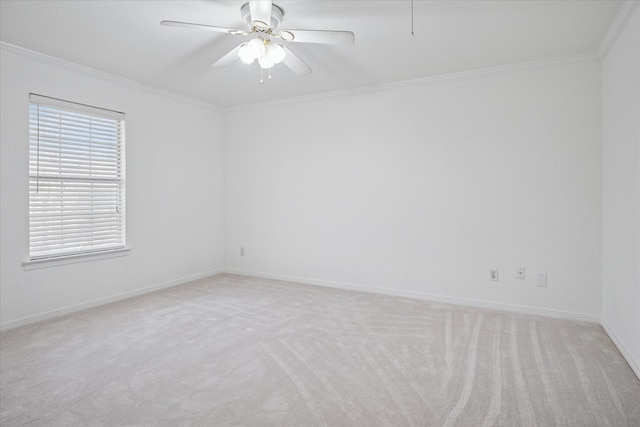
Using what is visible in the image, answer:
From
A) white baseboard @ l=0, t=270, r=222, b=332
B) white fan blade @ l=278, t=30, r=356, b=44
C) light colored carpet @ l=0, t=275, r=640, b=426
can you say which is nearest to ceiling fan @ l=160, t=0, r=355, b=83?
white fan blade @ l=278, t=30, r=356, b=44

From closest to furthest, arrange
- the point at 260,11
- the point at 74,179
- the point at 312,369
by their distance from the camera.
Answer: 1. the point at 260,11
2. the point at 312,369
3. the point at 74,179

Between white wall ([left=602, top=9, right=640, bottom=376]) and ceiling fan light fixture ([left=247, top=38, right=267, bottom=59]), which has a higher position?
ceiling fan light fixture ([left=247, top=38, right=267, bottom=59])

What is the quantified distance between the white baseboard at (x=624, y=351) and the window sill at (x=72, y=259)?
15.1ft

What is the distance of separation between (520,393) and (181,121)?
14.9 feet

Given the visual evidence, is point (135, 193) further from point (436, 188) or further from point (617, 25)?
point (617, 25)

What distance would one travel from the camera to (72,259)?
3.72 metres

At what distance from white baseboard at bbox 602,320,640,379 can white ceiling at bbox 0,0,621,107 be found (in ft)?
7.70

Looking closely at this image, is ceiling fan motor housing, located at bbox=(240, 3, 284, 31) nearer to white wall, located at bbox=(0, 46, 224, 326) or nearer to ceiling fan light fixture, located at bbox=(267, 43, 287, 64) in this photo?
ceiling fan light fixture, located at bbox=(267, 43, 287, 64)

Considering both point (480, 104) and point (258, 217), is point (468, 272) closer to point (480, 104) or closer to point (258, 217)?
point (480, 104)

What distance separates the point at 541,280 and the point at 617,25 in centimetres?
218

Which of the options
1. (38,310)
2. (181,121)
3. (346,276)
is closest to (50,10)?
A: (181,121)

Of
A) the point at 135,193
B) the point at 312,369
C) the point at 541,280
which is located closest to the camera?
the point at 312,369

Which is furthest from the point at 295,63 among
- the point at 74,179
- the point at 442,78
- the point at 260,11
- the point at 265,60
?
the point at 74,179

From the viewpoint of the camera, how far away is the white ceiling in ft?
8.36
